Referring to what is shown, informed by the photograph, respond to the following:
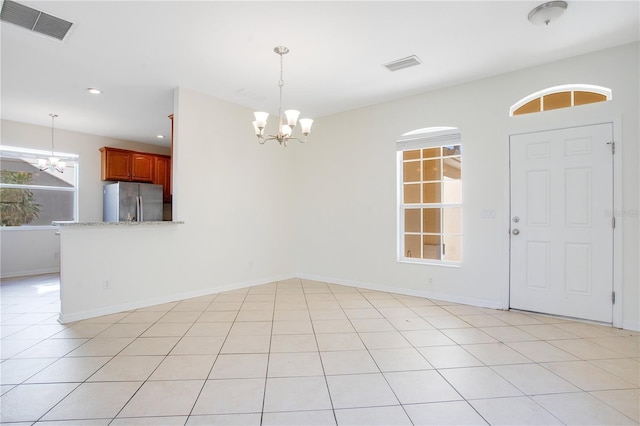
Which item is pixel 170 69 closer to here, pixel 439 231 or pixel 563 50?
pixel 439 231

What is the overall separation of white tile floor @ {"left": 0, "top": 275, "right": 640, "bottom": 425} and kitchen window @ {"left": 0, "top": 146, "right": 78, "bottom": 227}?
3119mm

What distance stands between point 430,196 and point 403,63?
184 cm

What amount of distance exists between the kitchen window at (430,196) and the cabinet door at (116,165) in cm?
574

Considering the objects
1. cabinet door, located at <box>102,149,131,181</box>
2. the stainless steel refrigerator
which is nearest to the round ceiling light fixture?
the stainless steel refrigerator

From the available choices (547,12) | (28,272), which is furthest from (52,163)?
(547,12)

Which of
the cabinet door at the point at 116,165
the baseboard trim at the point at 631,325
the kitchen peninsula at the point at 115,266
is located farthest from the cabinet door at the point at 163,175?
the baseboard trim at the point at 631,325

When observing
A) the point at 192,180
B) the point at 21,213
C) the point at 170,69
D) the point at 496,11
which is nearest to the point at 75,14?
the point at 170,69

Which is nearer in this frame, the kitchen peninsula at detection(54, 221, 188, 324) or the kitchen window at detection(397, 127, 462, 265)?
the kitchen peninsula at detection(54, 221, 188, 324)

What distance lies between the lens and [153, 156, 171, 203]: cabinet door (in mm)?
7086

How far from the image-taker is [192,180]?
427 cm

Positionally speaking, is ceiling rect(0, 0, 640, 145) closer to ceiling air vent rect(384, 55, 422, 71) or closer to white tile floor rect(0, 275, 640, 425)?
ceiling air vent rect(384, 55, 422, 71)

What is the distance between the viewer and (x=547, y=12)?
8.33ft

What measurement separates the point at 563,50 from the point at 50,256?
28.8 feet

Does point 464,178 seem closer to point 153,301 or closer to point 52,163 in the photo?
point 153,301
